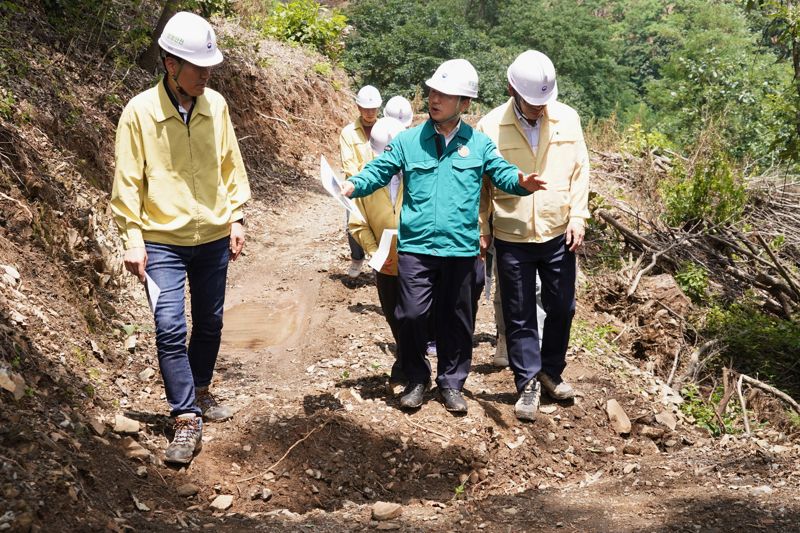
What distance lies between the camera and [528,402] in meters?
5.29

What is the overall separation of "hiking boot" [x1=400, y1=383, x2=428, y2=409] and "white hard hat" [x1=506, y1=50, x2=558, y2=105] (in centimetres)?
186

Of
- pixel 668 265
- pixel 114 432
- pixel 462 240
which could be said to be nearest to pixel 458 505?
pixel 462 240

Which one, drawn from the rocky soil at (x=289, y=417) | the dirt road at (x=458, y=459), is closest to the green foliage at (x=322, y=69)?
the rocky soil at (x=289, y=417)

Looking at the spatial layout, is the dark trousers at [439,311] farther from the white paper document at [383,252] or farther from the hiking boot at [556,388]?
the hiking boot at [556,388]

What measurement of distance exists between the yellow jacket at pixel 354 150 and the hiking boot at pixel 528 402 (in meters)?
2.99

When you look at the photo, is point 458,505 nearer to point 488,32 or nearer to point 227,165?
point 227,165

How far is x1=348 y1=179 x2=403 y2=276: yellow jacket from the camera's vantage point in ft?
18.9

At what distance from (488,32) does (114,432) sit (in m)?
33.9

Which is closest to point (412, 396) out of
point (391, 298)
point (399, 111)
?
point (391, 298)

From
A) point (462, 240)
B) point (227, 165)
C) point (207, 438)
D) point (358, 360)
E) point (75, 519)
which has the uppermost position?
point (227, 165)

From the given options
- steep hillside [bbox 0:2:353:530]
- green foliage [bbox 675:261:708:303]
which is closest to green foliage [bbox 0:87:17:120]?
steep hillside [bbox 0:2:353:530]

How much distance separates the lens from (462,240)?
4.83 m

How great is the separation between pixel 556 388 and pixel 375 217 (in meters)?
1.69

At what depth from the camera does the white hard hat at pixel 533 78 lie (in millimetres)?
4848
